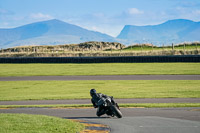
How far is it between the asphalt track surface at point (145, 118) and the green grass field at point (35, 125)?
1273 mm

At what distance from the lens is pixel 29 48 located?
416 feet

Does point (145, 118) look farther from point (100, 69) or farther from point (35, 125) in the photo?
point (100, 69)

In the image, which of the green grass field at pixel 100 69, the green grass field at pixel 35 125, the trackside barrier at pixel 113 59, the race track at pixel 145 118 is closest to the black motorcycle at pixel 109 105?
the race track at pixel 145 118

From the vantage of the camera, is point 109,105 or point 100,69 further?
point 100,69

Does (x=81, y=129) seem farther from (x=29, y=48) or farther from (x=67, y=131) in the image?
(x=29, y=48)

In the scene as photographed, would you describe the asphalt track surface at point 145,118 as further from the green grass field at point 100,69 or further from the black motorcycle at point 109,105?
the green grass field at point 100,69

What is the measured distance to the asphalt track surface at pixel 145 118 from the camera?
11305mm

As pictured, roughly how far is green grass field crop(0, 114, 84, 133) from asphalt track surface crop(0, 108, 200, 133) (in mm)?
1273

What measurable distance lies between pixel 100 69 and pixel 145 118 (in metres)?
34.4

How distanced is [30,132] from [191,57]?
41651mm

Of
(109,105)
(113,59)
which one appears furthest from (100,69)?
(109,105)

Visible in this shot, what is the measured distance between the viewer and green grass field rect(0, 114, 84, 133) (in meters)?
10.8

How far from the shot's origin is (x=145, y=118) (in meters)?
13.7

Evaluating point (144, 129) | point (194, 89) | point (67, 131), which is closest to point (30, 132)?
point (67, 131)
